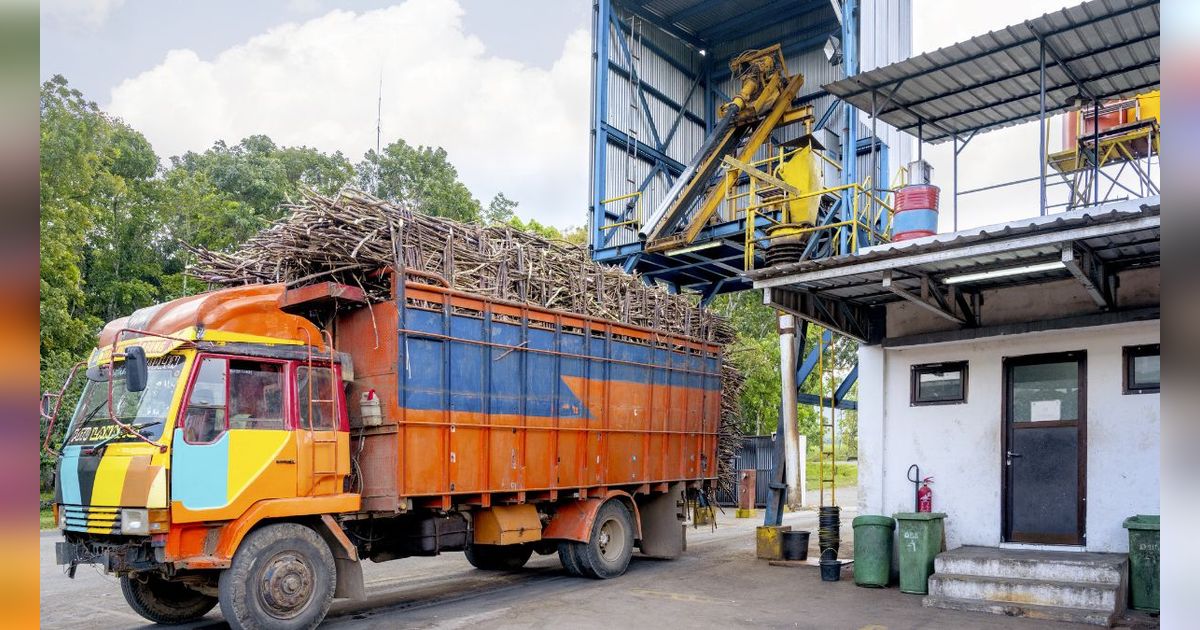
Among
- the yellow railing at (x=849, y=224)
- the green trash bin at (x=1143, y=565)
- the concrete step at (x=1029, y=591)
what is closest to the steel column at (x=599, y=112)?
the yellow railing at (x=849, y=224)

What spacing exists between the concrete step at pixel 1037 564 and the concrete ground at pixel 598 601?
618 millimetres

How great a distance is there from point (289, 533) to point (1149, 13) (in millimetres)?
10831

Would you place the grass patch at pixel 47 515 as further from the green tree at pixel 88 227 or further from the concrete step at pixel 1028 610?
the concrete step at pixel 1028 610

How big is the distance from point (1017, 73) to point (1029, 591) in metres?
6.56

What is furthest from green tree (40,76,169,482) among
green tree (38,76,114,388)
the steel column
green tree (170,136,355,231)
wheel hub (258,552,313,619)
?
wheel hub (258,552,313,619)

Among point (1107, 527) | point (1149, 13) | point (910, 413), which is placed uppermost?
point (1149, 13)

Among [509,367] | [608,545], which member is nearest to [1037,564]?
[608,545]

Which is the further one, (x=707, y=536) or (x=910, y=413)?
(x=707, y=536)

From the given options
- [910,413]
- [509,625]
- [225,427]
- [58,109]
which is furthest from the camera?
[58,109]

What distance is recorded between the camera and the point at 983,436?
451 inches

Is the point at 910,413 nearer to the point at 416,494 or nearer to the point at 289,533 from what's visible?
the point at 416,494

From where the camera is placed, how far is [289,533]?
8.36m

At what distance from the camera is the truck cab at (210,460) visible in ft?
25.3
